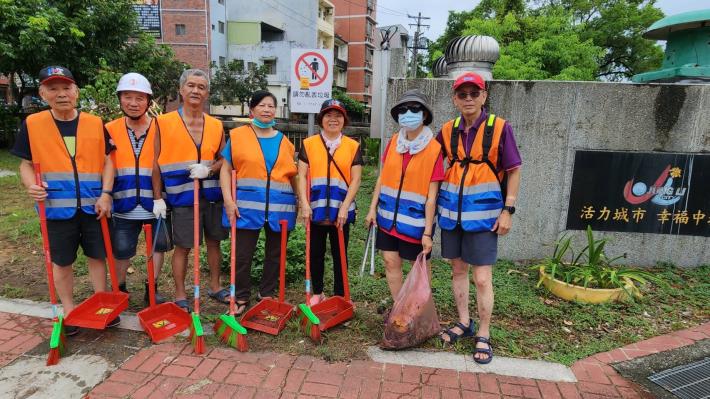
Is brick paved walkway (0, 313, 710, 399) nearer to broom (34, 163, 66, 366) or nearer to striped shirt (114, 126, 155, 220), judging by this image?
broom (34, 163, 66, 366)

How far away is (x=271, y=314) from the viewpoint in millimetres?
3359

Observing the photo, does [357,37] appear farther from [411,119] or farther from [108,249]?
[108,249]

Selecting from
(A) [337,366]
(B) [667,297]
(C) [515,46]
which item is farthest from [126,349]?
(C) [515,46]

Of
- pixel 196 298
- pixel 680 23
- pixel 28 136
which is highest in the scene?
→ pixel 680 23

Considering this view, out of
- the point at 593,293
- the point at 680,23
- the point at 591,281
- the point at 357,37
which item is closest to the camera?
the point at 593,293

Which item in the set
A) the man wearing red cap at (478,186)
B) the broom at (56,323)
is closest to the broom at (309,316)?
the man wearing red cap at (478,186)

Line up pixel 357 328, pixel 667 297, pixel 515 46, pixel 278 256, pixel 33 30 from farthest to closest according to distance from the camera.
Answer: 1. pixel 515 46
2. pixel 33 30
3. pixel 667 297
4. pixel 278 256
5. pixel 357 328

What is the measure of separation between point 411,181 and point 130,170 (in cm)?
208

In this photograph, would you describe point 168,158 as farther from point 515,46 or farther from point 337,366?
point 515,46

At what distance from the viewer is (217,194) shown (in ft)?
11.2

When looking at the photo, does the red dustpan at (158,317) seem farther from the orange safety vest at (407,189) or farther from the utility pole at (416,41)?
the utility pole at (416,41)

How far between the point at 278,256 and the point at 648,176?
12.9 feet

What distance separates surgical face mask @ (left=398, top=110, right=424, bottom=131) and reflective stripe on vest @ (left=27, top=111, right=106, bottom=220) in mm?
2125

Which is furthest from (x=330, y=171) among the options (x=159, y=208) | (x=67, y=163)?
(x=67, y=163)
